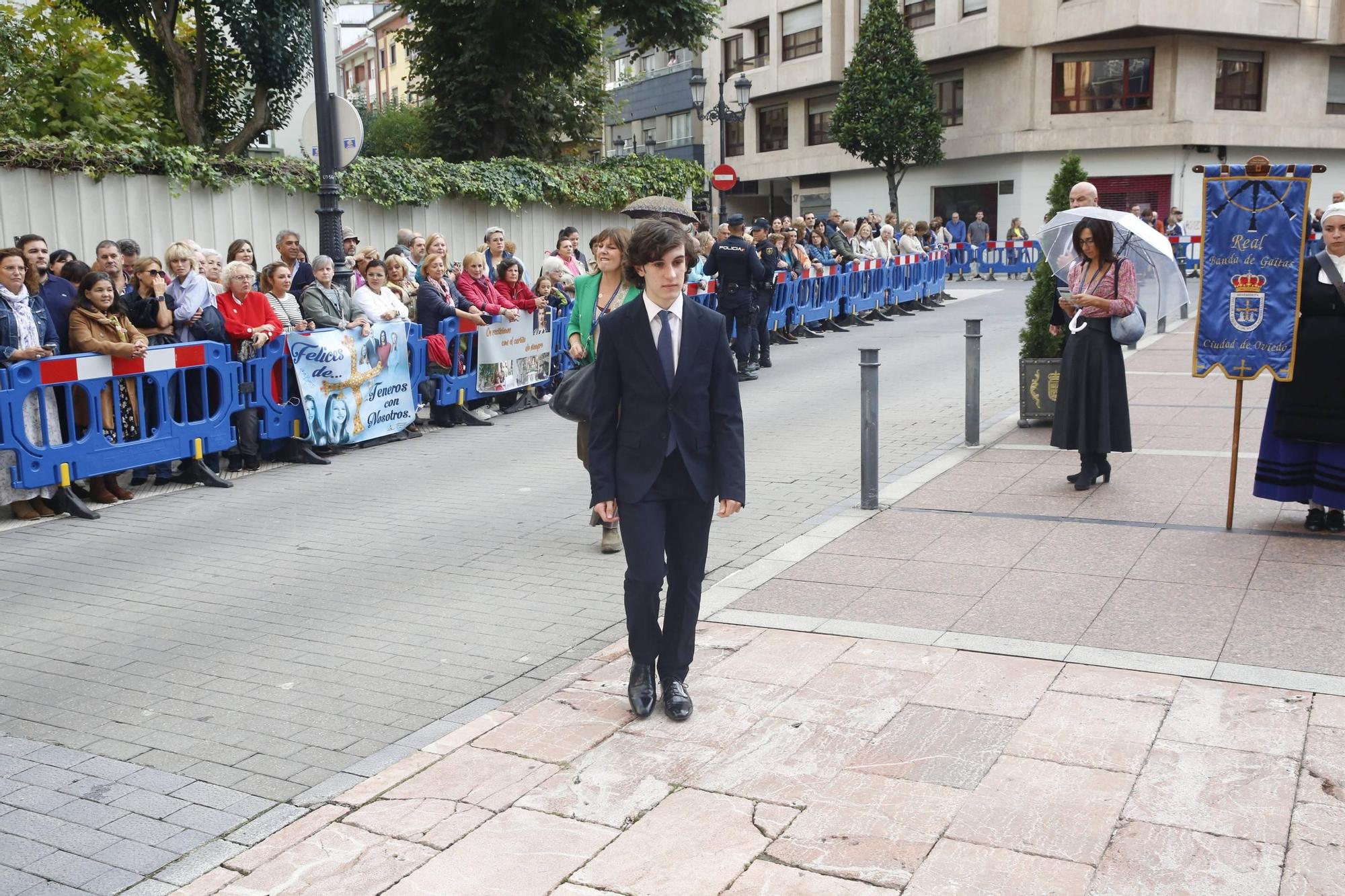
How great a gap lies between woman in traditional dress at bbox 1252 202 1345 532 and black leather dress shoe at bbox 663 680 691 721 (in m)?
4.18

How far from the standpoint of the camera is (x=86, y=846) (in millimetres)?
3979

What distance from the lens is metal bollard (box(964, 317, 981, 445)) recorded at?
10.1m

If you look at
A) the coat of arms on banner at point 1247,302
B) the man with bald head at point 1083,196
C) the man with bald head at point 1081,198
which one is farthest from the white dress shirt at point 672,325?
the man with bald head at point 1083,196

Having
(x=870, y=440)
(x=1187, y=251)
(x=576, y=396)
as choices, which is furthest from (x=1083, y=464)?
(x=1187, y=251)

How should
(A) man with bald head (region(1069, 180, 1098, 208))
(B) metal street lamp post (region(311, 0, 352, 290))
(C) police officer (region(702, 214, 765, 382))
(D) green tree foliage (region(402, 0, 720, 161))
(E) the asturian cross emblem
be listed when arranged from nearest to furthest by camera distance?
(A) man with bald head (region(1069, 180, 1098, 208)), (E) the asturian cross emblem, (B) metal street lamp post (region(311, 0, 352, 290)), (C) police officer (region(702, 214, 765, 382)), (D) green tree foliage (region(402, 0, 720, 161))

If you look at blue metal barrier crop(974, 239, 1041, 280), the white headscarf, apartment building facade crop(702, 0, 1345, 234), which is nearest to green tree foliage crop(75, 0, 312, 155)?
the white headscarf

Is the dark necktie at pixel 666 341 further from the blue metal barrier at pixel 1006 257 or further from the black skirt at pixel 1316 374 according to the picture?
the blue metal barrier at pixel 1006 257

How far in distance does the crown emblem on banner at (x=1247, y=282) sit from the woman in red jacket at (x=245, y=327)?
7325mm

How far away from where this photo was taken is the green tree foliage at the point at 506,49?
A: 23.4m

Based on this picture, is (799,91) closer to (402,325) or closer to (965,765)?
(402,325)

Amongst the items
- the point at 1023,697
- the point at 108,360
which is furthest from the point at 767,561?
the point at 108,360

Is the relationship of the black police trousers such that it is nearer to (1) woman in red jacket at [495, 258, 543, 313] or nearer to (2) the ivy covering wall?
(1) woman in red jacket at [495, 258, 543, 313]

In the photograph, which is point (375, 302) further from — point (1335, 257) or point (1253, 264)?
point (1335, 257)

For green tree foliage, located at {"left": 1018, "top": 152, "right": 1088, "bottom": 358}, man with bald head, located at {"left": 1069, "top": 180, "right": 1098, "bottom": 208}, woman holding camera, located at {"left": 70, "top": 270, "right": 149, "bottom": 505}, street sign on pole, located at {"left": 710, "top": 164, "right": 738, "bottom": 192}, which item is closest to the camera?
woman holding camera, located at {"left": 70, "top": 270, "right": 149, "bottom": 505}
